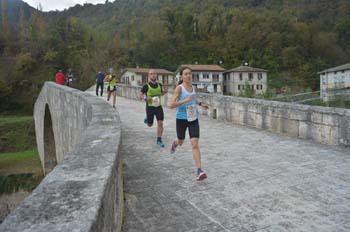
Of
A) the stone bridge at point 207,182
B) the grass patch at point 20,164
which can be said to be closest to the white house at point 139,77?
the grass patch at point 20,164

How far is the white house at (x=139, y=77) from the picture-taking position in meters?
46.7

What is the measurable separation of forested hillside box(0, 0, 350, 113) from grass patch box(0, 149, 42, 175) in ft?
54.4

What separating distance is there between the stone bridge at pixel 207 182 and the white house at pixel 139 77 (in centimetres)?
3886

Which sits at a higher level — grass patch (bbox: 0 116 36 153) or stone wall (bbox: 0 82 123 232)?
stone wall (bbox: 0 82 123 232)

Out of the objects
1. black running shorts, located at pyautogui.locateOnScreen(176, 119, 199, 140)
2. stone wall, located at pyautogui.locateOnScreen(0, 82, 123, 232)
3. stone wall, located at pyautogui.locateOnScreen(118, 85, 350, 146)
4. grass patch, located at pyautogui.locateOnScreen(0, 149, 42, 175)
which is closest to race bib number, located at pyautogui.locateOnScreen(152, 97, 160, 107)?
black running shorts, located at pyautogui.locateOnScreen(176, 119, 199, 140)

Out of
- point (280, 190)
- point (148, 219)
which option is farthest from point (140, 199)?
point (280, 190)

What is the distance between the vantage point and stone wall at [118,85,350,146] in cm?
596

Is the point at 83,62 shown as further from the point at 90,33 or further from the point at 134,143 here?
the point at 134,143

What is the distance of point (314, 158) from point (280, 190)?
1746mm

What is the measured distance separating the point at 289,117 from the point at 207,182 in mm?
3777

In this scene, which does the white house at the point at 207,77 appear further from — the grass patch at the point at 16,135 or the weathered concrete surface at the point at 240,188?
the weathered concrete surface at the point at 240,188

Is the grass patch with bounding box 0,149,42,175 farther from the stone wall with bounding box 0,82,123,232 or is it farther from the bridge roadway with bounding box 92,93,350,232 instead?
the stone wall with bounding box 0,82,123,232

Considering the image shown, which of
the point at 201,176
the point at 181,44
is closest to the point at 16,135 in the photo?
the point at 201,176

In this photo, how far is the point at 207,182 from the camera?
13.7 feet
